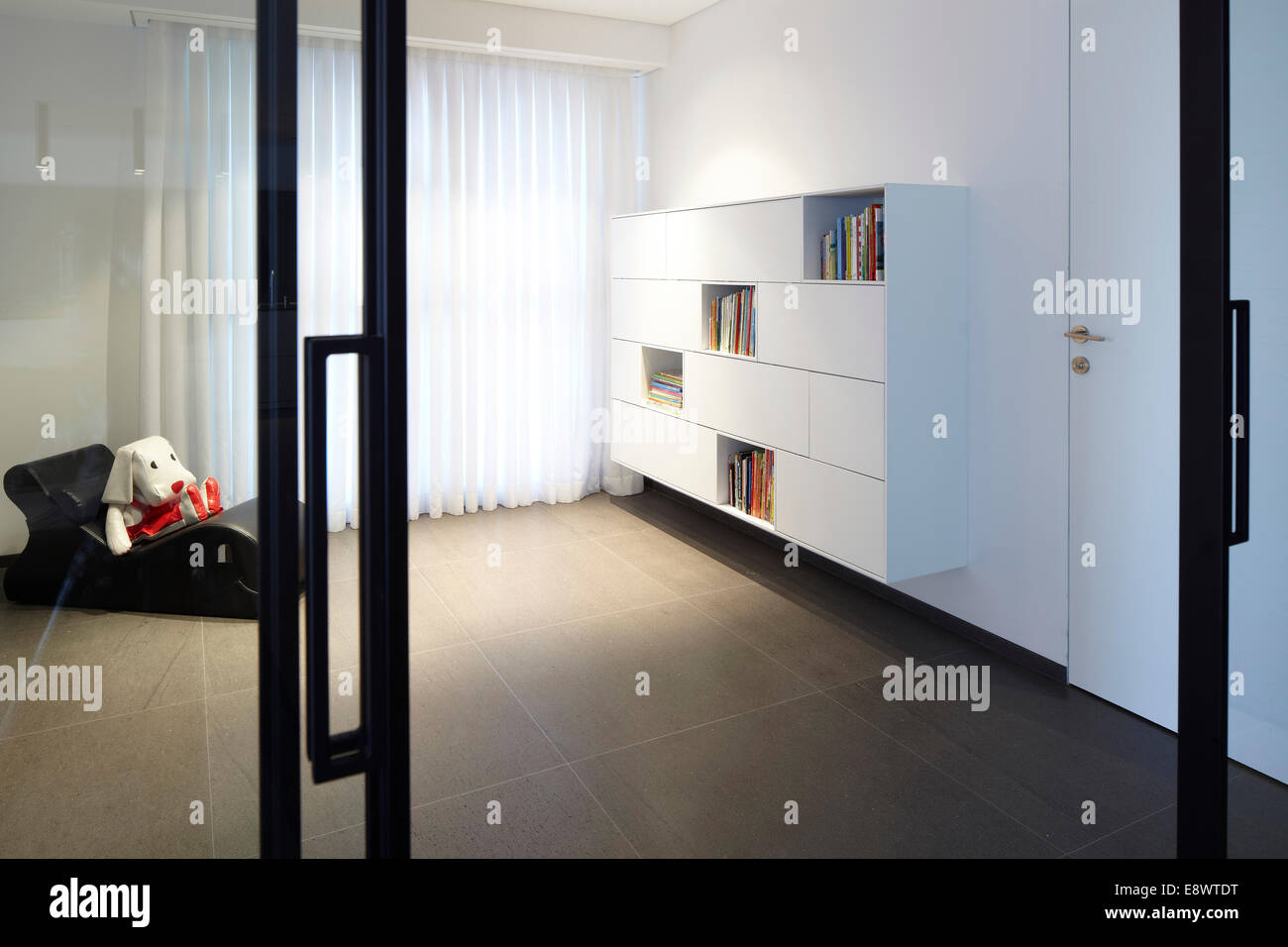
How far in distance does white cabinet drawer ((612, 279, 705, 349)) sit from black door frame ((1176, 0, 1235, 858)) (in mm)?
2918

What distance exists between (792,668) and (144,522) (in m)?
2.57

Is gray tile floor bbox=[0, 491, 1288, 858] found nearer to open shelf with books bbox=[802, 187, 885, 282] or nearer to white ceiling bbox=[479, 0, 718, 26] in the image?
open shelf with books bbox=[802, 187, 885, 282]

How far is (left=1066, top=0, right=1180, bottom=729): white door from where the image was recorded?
8.66 ft

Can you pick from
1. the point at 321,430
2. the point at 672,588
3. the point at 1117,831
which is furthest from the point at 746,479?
the point at 321,430

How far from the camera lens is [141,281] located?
941 mm

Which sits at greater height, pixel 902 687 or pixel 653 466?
pixel 653 466

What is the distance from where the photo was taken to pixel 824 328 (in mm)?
3488

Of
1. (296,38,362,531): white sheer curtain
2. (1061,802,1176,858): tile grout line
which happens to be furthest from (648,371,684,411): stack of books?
(296,38,362,531): white sheer curtain

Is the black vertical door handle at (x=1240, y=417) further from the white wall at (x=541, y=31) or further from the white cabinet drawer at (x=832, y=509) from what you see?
the white wall at (x=541, y=31)

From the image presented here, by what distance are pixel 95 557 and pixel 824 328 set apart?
2914 millimetres

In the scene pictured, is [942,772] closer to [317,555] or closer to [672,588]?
[672,588]
